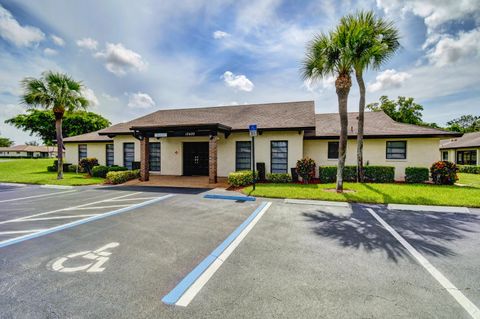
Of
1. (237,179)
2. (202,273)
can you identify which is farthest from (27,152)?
(202,273)

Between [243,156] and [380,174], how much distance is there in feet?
27.8

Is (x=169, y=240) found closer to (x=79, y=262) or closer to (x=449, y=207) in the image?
(x=79, y=262)

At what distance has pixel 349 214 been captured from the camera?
6.85 m

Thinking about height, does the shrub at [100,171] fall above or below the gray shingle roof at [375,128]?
below

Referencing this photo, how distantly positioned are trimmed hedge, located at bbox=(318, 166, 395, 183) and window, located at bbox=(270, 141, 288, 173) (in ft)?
7.56

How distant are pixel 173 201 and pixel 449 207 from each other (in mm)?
10154

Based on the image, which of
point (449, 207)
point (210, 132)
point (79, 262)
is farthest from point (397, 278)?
point (210, 132)

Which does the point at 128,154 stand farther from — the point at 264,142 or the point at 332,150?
the point at 332,150

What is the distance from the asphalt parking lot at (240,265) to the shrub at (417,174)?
677cm

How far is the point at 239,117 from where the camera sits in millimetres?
16375

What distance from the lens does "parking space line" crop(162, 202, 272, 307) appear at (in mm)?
2830

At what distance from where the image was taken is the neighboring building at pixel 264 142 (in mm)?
13039

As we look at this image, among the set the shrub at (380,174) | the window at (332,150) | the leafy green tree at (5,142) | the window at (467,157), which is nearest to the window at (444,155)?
the window at (467,157)

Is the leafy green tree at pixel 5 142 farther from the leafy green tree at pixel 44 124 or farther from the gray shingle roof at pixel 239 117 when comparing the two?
the gray shingle roof at pixel 239 117
